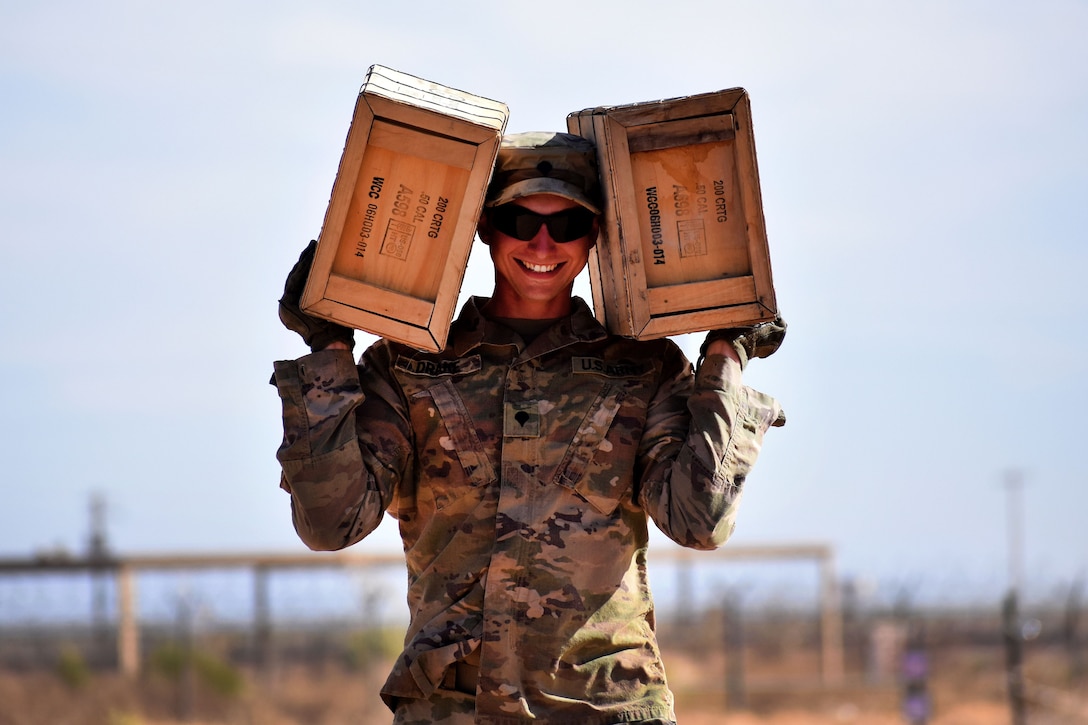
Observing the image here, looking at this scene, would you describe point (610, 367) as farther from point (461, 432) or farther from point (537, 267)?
point (461, 432)

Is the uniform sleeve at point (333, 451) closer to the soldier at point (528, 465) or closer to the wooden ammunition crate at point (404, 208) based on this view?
the soldier at point (528, 465)

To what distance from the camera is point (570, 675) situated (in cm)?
421

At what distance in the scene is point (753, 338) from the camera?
4.51m

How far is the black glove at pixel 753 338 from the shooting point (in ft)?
14.6

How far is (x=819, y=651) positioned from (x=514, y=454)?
2237 centimetres

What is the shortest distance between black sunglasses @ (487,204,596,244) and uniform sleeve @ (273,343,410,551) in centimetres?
59

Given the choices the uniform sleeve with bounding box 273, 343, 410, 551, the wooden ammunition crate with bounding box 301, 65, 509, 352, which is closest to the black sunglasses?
the wooden ammunition crate with bounding box 301, 65, 509, 352

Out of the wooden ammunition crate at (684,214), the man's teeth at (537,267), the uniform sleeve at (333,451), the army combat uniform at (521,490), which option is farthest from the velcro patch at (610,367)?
the uniform sleeve at (333,451)

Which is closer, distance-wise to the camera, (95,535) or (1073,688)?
(95,535)

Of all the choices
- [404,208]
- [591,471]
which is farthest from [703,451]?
[404,208]

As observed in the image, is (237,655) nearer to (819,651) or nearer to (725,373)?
(819,651)

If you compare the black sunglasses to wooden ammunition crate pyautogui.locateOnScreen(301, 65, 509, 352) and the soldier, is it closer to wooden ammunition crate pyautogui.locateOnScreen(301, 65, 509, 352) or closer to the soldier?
the soldier

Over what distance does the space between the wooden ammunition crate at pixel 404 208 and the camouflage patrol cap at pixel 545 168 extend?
0.46 ft

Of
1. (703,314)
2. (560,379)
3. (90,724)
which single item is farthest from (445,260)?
(90,724)
